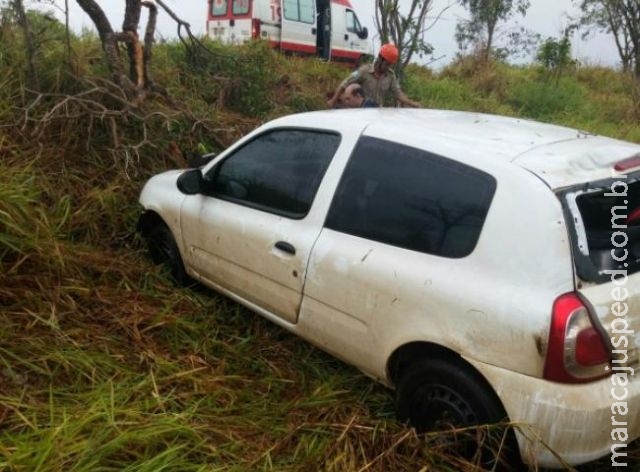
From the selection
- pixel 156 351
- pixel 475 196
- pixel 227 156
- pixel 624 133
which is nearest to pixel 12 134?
pixel 227 156

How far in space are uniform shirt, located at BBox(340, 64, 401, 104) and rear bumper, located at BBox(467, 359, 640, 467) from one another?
5242 millimetres

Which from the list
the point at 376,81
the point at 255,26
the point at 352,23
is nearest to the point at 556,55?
the point at 352,23

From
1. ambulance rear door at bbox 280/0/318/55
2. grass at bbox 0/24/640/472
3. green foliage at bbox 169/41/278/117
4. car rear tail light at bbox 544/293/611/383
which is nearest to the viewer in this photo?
car rear tail light at bbox 544/293/611/383

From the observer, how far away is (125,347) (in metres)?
3.30

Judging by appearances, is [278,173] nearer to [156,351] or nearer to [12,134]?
[156,351]

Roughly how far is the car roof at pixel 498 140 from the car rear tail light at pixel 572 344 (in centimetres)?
47

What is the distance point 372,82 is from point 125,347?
472cm

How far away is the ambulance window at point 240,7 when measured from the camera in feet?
45.0

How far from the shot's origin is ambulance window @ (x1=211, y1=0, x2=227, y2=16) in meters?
14.4

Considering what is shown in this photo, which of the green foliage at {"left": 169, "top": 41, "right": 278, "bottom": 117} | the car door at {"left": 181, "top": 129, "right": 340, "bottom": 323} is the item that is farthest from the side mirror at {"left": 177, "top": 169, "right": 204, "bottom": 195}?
the green foliage at {"left": 169, "top": 41, "right": 278, "bottom": 117}

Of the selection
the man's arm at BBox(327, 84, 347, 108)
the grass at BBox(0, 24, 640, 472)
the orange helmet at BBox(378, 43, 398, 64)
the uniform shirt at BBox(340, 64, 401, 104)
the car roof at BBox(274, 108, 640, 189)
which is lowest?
the grass at BBox(0, 24, 640, 472)

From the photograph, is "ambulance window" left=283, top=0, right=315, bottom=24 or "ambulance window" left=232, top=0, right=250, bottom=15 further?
"ambulance window" left=283, top=0, right=315, bottom=24

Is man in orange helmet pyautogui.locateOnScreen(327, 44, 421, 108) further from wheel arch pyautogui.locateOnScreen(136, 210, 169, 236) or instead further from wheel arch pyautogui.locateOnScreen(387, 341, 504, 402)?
wheel arch pyautogui.locateOnScreen(387, 341, 504, 402)

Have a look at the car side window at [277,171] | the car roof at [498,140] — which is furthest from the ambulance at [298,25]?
the car roof at [498,140]
